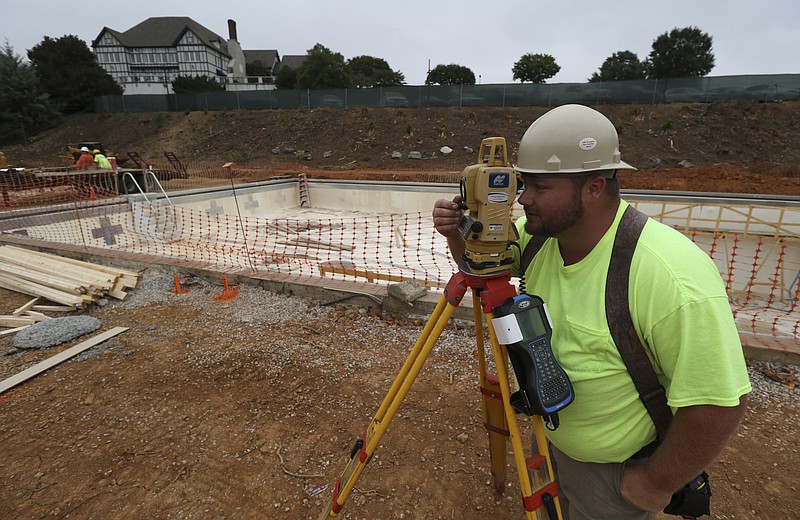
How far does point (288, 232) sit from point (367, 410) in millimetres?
8914

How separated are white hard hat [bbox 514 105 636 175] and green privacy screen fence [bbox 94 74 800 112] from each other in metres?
27.3

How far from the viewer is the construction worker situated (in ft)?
3.21

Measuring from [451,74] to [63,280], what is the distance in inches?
1956

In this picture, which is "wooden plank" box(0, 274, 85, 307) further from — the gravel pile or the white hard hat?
the white hard hat

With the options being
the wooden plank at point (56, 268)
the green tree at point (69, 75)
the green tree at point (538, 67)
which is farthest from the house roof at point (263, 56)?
the wooden plank at point (56, 268)

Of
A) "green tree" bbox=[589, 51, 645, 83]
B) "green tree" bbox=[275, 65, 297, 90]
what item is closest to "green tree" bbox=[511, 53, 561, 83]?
"green tree" bbox=[589, 51, 645, 83]

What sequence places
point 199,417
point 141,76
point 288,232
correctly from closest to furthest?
1. point 199,417
2. point 288,232
3. point 141,76

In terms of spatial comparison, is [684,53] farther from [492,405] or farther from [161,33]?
[161,33]

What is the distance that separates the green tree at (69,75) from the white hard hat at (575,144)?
48760 mm

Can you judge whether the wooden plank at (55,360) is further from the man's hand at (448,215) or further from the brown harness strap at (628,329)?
the brown harness strap at (628,329)

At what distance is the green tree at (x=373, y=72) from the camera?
49719 millimetres

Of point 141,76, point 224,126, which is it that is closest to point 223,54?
point 141,76

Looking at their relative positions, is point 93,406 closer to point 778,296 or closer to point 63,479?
point 63,479

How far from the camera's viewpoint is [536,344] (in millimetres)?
1193
